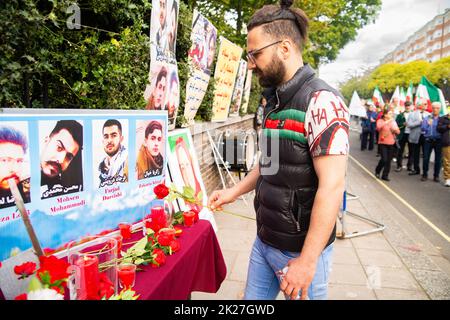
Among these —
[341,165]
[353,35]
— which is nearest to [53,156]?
[341,165]

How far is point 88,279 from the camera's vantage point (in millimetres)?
1357

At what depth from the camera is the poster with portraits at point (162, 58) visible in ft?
11.5

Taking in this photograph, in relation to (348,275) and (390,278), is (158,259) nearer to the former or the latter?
(348,275)

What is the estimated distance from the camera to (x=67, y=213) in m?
1.83

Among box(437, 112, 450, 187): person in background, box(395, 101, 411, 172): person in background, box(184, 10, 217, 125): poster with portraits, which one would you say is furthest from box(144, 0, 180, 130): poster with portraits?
box(395, 101, 411, 172): person in background

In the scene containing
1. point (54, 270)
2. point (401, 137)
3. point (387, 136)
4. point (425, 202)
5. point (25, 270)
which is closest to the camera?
point (54, 270)

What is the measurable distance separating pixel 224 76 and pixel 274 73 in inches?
210

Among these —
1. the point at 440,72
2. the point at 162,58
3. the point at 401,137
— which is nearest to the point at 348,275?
the point at 162,58

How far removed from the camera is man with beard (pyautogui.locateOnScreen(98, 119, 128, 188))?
81.2 inches

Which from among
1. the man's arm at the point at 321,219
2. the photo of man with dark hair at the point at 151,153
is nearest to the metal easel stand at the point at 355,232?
the photo of man with dark hair at the point at 151,153

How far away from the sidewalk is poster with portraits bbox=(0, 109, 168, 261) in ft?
3.02

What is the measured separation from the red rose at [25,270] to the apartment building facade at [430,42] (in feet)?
271

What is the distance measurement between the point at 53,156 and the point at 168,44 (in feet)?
8.16

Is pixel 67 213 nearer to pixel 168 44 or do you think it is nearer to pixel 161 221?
pixel 161 221
